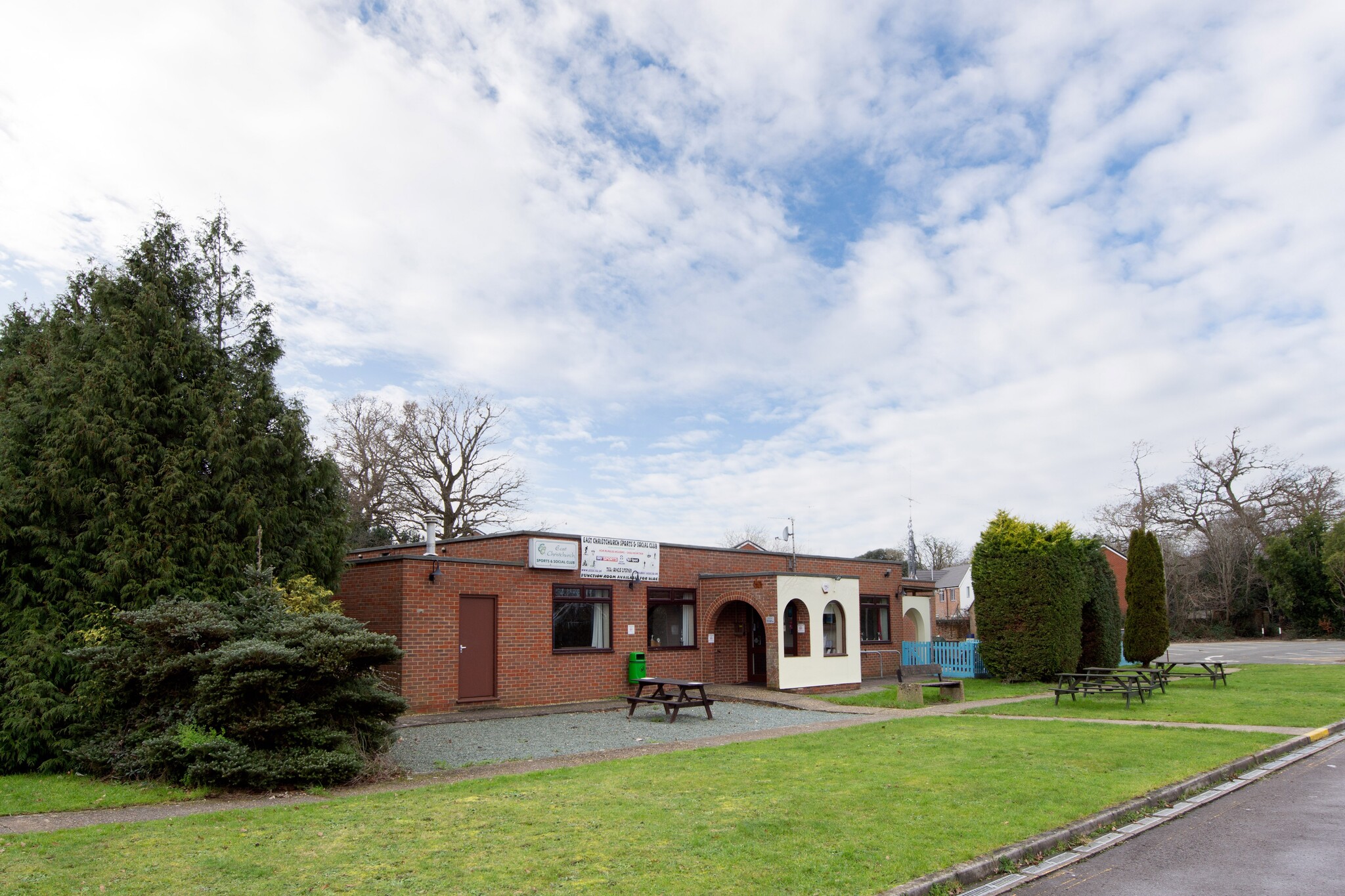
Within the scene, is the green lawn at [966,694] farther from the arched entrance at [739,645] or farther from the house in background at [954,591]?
the house in background at [954,591]

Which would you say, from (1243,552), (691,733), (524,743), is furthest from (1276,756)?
(1243,552)

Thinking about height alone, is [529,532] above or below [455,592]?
above

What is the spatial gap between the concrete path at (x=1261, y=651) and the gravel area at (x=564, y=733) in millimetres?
22978

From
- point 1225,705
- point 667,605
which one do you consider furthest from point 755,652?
point 1225,705

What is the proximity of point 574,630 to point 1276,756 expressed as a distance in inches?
498

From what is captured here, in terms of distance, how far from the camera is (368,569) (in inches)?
663

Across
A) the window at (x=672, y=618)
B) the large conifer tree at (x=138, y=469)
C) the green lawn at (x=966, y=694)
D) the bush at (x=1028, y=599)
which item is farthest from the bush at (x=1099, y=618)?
the large conifer tree at (x=138, y=469)

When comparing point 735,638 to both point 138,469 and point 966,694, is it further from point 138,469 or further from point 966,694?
point 138,469

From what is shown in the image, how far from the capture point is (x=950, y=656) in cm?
2583

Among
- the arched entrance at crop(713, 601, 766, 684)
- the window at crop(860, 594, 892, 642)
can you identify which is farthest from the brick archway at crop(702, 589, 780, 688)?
the window at crop(860, 594, 892, 642)

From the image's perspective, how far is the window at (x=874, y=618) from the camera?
87.5ft

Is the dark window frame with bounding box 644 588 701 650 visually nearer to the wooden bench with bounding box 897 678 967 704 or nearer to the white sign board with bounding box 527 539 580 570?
the white sign board with bounding box 527 539 580 570

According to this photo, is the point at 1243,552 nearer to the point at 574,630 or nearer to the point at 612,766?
the point at 574,630

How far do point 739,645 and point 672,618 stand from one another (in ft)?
7.38
